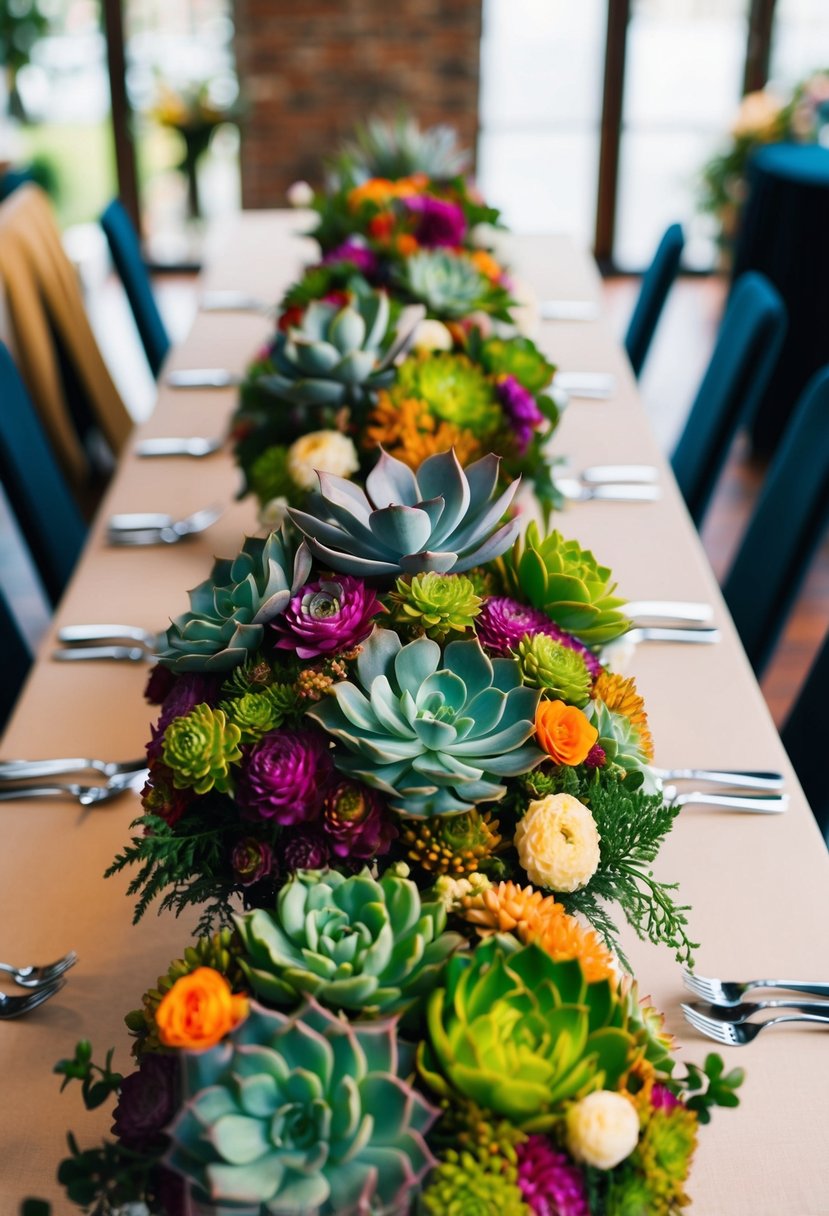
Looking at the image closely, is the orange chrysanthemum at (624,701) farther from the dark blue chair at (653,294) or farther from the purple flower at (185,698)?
the dark blue chair at (653,294)

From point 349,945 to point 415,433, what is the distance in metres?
0.84

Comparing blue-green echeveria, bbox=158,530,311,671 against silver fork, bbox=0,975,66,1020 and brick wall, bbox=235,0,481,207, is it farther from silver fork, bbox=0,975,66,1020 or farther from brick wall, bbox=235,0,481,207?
brick wall, bbox=235,0,481,207

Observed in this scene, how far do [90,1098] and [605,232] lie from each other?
5.60 m

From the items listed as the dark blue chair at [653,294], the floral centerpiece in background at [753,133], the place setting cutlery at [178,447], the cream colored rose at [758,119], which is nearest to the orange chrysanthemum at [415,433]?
the place setting cutlery at [178,447]

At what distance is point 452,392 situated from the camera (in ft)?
5.07

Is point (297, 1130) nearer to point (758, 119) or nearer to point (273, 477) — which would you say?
point (273, 477)

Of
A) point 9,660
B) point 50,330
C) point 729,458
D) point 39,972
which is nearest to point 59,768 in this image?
point 39,972

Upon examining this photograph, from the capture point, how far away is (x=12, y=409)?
2070mm

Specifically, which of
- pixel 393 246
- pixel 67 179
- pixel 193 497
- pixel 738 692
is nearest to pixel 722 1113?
pixel 738 692

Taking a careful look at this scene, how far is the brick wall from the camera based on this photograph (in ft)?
16.7

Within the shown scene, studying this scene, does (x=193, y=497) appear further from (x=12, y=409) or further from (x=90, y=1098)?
(x=90, y=1098)

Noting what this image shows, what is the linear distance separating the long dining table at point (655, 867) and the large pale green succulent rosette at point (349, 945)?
0.99 feet

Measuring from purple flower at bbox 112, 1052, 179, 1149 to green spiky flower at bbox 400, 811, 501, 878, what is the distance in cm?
22

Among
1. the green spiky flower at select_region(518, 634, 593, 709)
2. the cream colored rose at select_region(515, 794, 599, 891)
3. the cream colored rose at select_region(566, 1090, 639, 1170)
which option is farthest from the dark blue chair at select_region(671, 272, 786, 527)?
the cream colored rose at select_region(566, 1090, 639, 1170)
